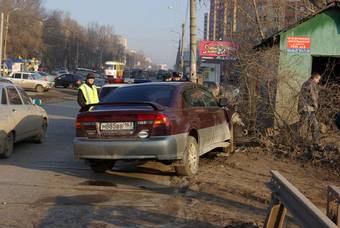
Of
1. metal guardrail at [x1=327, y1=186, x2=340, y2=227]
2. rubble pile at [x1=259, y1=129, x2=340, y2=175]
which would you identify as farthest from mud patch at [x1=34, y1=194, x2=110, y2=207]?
rubble pile at [x1=259, y1=129, x2=340, y2=175]

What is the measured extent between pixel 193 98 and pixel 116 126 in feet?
6.63

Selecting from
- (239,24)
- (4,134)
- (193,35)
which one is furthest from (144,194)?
(239,24)

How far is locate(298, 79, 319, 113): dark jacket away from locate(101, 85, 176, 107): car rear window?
123 inches

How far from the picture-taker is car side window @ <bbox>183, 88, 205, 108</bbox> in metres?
9.65

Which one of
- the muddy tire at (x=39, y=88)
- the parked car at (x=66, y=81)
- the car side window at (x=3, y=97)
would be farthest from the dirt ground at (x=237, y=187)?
the parked car at (x=66, y=81)

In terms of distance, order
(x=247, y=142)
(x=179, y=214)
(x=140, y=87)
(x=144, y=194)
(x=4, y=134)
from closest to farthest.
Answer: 1. (x=179, y=214)
2. (x=144, y=194)
3. (x=140, y=87)
4. (x=4, y=134)
5. (x=247, y=142)

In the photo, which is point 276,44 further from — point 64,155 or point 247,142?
point 64,155

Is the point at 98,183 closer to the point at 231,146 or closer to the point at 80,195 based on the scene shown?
the point at 80,195

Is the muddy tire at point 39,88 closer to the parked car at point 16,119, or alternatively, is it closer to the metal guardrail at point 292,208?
the parked car at point 16,119

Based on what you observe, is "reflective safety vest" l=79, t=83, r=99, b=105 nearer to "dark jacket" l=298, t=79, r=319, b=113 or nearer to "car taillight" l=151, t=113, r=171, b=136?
"car taillight" l=151, t=113, r=171, b=136

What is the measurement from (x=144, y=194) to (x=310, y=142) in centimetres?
446

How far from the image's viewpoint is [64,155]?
1152 centimetres

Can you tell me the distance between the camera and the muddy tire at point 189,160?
8.81 m

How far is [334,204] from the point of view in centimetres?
478
